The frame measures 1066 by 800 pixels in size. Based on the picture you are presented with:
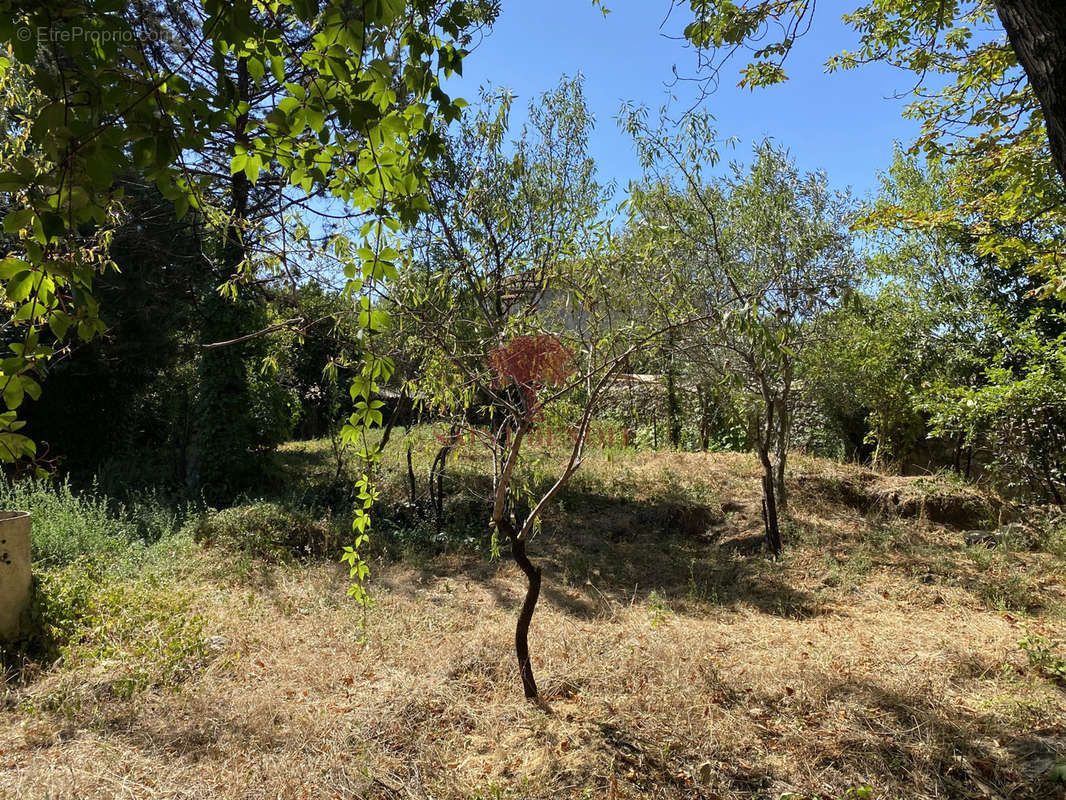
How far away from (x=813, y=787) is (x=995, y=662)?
1.93 meters

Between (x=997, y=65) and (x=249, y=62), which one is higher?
(x=997, y=65)

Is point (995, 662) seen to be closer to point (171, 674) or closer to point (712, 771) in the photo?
point (712, 771)

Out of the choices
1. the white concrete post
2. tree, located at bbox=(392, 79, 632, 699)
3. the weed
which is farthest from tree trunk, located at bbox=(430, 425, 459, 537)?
the weed

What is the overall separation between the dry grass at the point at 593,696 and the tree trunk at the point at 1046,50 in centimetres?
241

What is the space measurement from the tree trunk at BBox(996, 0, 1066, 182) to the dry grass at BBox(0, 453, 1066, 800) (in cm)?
241

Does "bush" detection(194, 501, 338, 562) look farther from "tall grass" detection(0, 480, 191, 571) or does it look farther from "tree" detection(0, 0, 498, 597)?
"tree" detection(0, 0, 498, 597)

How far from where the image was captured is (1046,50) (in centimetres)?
171

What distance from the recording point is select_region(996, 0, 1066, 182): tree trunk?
5.54 feet

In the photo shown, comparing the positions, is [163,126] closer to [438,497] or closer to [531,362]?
[531,362]

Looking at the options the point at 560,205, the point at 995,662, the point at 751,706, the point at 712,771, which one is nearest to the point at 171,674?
the point at 712,771

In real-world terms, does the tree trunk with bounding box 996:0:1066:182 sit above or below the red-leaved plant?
above

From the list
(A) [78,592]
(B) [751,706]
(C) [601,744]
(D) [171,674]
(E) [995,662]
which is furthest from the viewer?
(A) [78,592]

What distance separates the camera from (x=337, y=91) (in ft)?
4.19

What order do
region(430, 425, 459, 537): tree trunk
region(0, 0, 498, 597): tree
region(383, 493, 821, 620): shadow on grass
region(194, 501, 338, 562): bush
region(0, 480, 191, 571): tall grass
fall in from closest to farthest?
region(0, 0, 498, 597): tree
region(0, 480, 191, 571): tall grass
region(383, 493, 821, 620): shadow on grass
region(194, 501, 338, 562): bush
region(430, 425, 459, 537): tree trunk
